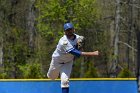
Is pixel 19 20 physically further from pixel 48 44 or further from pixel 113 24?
pixel 113 24

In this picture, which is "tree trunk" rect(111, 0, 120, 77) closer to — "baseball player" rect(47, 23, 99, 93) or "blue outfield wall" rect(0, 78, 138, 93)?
"blue outfield wall" rect(0, 78, 138, 93)

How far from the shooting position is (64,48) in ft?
24.2

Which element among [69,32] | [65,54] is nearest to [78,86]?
[65,54]

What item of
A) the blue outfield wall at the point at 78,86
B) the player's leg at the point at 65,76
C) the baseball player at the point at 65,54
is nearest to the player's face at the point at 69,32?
the baseball player at the point at 65,54

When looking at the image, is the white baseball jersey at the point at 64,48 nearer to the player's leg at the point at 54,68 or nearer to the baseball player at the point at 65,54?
the baseball player at the point at 65,54

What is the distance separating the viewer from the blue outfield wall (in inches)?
363

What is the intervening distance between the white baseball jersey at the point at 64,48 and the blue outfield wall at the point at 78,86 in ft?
5.34

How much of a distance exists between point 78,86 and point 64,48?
6.70 ft

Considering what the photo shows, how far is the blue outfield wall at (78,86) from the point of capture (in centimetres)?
923

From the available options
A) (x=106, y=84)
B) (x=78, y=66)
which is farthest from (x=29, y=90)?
(x=78, y=66)

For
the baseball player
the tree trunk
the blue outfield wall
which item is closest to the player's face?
the baseball player

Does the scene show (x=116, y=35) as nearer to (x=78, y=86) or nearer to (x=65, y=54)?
(x=78, y=86)

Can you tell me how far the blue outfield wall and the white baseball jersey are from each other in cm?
163

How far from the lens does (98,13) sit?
26781 mm
